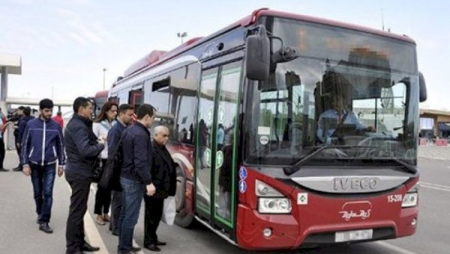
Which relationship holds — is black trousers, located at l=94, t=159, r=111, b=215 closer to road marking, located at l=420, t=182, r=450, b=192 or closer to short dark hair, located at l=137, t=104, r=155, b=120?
short dark hair, located at l=137, t=104, r=155, b=120

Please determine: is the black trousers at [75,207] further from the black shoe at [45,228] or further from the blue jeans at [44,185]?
the blue jeans at [44,185]

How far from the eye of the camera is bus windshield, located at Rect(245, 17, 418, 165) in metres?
4.59

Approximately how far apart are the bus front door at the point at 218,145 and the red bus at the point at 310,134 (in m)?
0.01

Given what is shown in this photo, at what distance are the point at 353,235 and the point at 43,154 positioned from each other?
441 cm

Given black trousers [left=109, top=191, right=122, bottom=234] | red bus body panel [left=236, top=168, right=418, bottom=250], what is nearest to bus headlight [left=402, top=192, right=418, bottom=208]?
red bus body panel [left=236, top=168, right=418, bottom=250]

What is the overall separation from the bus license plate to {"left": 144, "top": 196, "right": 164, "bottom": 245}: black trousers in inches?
89.7

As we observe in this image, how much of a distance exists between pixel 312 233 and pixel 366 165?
0.97 m

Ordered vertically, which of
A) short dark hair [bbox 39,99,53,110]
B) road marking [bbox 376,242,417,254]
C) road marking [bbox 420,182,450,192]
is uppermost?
short dark hair [bbox 39,99,53,110]

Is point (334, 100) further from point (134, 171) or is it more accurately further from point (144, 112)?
point (134, 171)

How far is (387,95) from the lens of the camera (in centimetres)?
513

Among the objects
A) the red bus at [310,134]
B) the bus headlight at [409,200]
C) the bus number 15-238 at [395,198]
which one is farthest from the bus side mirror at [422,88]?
the bus number 15-238 at [395,198]

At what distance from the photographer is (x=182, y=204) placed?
21.6 ft

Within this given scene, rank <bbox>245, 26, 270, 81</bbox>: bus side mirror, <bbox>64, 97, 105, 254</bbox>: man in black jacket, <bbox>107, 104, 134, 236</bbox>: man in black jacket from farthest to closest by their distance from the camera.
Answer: <bbox>107, 104, 134, 236</bbox>: man in black jacket, <bbox>64, 97, 105, 254</bbox>: man in black jacket, <bbox>245, 26, 270, 81</bbox>: bus side mirror

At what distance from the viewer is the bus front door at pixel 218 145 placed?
4.88m
